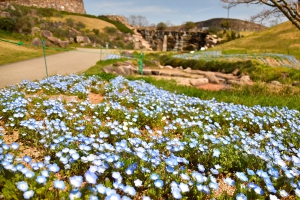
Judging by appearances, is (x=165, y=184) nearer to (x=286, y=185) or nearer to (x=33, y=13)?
(x=286, y=185)

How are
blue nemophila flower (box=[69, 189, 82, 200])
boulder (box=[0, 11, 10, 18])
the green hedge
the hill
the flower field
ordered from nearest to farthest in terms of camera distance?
blue nemophila flower (box=[69, 189, 82, 200]) → the flower field → the green hedge → boulder (box=[0, 11, 10, 18]) → the hill

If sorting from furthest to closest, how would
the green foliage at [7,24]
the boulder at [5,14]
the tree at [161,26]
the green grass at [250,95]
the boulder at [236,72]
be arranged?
1. the tree at [161,26]
2. the boulder at [5,14]
3. the green foliage at [7,24]
4. the boulder at [236,72]
5. the green grass at [250,95]

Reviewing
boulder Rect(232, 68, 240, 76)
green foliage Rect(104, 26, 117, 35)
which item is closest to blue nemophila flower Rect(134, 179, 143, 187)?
boulder Rect(232, 68, 240, 76)

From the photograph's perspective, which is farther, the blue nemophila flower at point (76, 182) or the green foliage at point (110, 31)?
the green foliage at point (110, 31)

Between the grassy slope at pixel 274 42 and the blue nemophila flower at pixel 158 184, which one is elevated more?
the grassy slope at pixel 274 42

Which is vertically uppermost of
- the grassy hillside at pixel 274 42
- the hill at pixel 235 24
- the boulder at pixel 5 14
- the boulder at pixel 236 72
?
the hill at pixel 235 24

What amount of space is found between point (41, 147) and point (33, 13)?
4684cm

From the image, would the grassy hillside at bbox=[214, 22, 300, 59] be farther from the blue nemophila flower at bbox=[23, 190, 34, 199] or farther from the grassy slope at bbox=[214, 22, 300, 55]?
the blue nemophila flower at bbox=[23, 190, 34, 199]

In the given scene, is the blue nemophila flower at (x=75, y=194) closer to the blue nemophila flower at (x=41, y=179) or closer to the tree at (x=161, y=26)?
the blue nemophila flower at (x=41, y=179)

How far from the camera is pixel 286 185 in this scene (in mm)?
2570

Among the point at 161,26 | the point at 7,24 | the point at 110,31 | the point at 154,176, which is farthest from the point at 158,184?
the point at 161,26

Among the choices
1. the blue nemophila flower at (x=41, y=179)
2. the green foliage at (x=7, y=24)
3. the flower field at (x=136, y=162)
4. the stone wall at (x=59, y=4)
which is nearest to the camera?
the blue nemophila flower at (x=41, y=179)

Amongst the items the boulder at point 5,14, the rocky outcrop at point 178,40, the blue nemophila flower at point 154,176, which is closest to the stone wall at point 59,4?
the boulder at point 5,14

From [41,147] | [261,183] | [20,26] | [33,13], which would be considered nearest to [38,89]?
[41,147]
